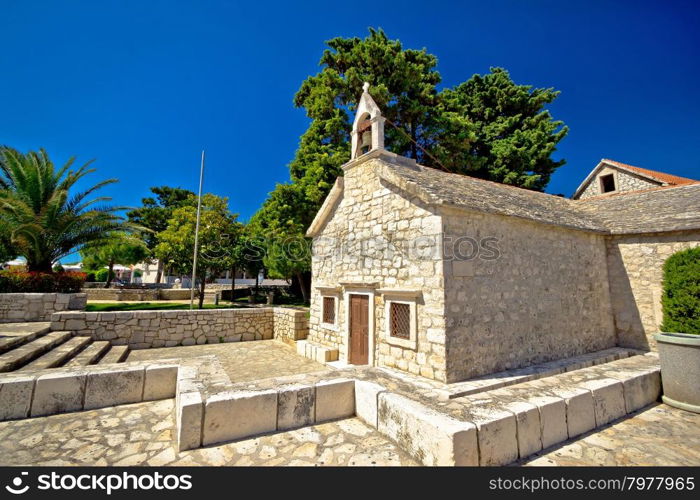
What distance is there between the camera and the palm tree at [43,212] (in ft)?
40.8

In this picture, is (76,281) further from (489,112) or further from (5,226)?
(489,112)

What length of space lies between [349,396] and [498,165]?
2185 centimetres

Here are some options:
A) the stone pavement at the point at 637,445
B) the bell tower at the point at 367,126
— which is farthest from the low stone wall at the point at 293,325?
the stone pavement at the point at 637,445

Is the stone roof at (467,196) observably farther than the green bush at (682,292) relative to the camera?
No

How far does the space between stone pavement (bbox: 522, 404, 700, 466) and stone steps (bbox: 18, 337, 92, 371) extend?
901 centimetres

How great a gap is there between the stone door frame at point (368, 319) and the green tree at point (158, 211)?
31634mm

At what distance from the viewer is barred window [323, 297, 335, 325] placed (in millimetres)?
10320

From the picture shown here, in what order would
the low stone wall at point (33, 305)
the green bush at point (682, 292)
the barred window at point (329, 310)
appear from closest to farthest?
1. the green bush at point (682, 292)
2. the low stone wall at point (33, 305)
3. the barred window at point (329, 310)

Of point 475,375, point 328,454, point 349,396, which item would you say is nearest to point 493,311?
point 475,375

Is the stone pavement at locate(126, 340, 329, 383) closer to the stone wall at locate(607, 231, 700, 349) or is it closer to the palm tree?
the palm tree

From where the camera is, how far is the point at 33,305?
410 inches

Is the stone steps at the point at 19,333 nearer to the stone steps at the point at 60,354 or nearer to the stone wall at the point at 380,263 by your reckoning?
the stone steps at the point at 60,354

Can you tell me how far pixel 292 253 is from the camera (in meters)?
17.6

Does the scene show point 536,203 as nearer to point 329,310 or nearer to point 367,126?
point 367,126
